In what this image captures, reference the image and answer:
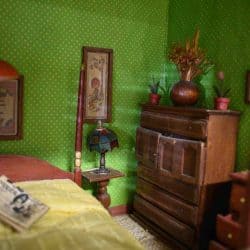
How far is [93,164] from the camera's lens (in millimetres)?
3703

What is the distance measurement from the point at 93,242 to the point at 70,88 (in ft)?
7.08

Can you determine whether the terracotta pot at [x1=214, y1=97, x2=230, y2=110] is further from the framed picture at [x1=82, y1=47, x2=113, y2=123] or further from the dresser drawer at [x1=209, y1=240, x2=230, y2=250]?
the framed picture at [x1=82, y1=47, x2=113, y2=123]

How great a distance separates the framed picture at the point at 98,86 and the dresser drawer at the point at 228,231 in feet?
5.59

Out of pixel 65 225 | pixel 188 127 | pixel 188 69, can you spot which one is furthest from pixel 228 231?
pixel 188 69

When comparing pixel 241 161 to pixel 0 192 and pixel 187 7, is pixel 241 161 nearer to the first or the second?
pixel 187 7

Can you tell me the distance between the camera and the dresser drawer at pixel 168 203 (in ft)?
9.55

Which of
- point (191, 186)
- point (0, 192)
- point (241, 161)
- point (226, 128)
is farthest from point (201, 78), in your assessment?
point (0, 192)

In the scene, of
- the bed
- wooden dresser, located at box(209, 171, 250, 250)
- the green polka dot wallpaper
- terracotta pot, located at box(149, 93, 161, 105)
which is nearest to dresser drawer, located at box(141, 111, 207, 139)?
terracotta pot, located at box(149, 93, 161, 105)

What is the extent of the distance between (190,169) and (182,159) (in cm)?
13

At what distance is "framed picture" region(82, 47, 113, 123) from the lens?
3.56m

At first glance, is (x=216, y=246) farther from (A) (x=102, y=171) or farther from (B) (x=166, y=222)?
(A) (x=102, y=171)

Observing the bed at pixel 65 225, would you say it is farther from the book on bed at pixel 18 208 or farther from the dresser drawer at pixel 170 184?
the dresser drawer at pixel 170 184

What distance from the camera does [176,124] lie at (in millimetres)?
3113

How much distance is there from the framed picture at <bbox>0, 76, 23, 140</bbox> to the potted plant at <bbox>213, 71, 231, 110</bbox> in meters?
1.87
